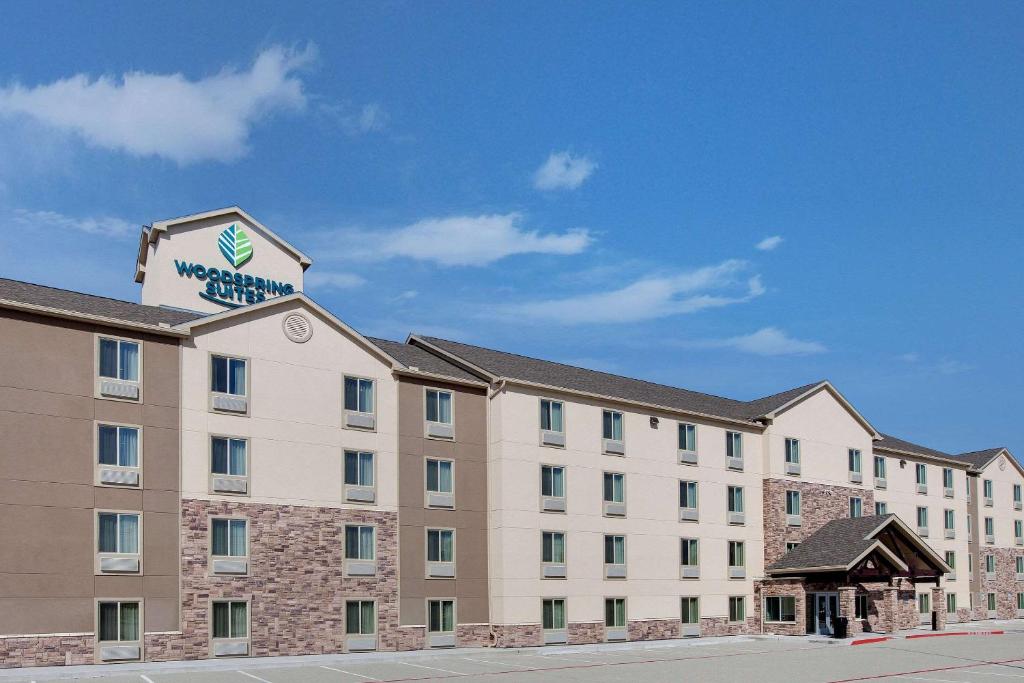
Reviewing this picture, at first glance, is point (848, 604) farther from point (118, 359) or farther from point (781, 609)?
point (118, 359)

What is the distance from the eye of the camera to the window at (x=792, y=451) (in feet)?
161

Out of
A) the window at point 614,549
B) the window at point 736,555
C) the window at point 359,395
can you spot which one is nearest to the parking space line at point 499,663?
the window at point 614,549

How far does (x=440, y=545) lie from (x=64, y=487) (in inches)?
509

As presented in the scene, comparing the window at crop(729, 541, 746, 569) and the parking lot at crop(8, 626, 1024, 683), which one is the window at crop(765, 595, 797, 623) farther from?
the parking lot at crop(8, 626, 1024, 683)

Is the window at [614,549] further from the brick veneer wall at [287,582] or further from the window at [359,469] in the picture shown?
the window at [359,469]

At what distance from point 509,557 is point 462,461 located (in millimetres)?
3751

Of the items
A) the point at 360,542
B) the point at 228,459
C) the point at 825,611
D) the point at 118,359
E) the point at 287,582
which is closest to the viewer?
the point at 118,359

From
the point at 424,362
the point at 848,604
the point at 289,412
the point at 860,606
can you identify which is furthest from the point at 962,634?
the point at 289,412

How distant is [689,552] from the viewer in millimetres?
44406

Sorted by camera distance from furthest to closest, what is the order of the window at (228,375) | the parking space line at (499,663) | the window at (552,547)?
the window at (552,547) → the window at (228,375) → the parking space line at (499,663)

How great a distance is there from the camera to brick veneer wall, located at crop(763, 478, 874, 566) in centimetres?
4753

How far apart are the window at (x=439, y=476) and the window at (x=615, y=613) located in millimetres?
8104

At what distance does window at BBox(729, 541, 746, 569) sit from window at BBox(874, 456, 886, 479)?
1149 cm

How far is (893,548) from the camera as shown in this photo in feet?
158
